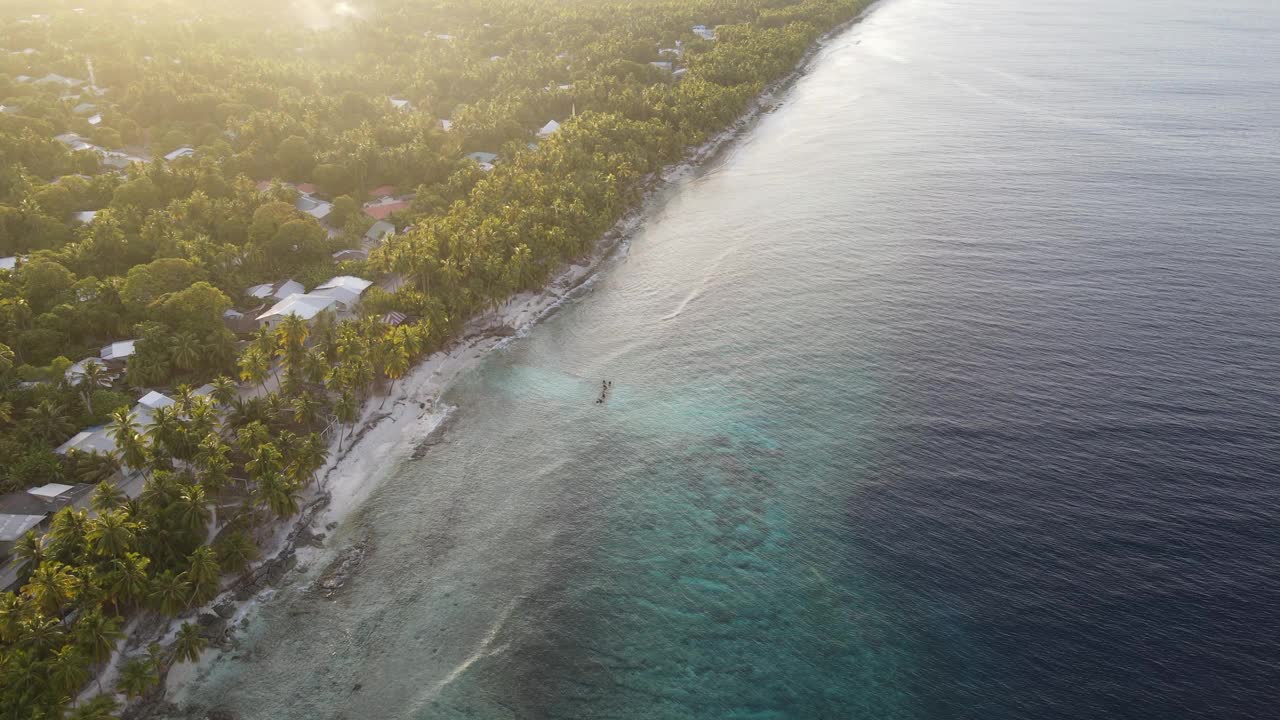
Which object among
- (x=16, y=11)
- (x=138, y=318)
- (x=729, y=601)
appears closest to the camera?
(x=729, y=601)

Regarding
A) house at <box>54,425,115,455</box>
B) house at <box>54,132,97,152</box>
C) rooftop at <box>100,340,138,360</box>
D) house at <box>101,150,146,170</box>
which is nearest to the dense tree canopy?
house at <box>101,150,146,170</box>

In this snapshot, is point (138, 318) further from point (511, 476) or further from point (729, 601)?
point (729, 601)

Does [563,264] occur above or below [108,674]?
above

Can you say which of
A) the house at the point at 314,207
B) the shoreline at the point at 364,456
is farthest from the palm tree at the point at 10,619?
the house at the point at 314,207

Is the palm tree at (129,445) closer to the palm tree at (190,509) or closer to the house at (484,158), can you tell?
the palm tree at (190,509)

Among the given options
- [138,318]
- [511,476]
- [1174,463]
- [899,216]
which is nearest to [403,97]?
[138,318]

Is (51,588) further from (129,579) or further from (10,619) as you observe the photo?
(129,579)

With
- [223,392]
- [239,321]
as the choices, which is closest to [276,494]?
[223,392]
